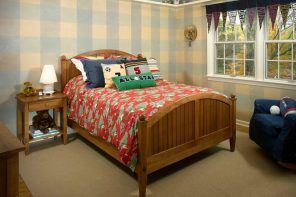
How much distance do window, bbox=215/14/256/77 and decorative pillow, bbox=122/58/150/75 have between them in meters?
1.54

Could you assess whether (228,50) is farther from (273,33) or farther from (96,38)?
(96,38)

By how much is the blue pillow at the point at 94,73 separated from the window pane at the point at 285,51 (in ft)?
8.23

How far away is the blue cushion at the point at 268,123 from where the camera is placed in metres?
2.67

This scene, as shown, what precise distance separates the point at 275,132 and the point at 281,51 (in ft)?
5.12

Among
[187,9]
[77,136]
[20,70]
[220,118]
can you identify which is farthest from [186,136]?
[187,9]

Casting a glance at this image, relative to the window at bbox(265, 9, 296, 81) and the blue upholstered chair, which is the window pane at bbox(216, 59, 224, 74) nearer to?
the window at bbox(265, 9, 296, 81)

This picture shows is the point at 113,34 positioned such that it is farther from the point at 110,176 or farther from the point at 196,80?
the point at 110,176

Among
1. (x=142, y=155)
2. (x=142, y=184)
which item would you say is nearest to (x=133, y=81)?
(x=142, y=155)

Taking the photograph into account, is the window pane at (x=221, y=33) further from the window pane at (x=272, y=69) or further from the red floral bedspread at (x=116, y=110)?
the red floral bedspread at (x=116, y=110)


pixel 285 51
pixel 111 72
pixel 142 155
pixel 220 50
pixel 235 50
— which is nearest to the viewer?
pixel 142 155

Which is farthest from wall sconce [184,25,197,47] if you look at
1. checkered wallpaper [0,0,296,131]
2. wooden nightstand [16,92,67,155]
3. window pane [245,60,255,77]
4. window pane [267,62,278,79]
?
wooden nightstand [16,92,67,155]

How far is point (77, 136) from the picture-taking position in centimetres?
377

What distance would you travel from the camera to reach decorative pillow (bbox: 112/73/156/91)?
3164 millimetres

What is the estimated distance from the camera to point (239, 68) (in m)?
4.24
